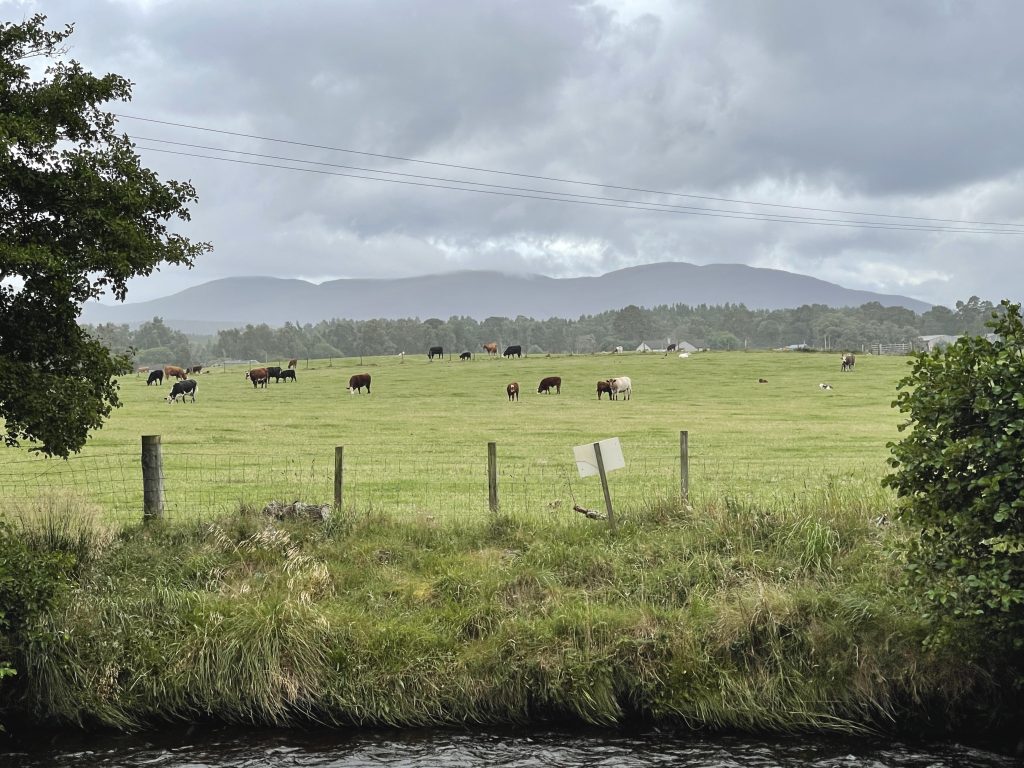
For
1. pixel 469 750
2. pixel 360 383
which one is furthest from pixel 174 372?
pixel 469 750

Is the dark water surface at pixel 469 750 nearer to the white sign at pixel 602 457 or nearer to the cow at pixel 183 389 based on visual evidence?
the white sign at pixel 602 457

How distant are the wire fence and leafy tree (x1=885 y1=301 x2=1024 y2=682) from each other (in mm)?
5306

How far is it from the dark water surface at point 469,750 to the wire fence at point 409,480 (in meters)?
5.10

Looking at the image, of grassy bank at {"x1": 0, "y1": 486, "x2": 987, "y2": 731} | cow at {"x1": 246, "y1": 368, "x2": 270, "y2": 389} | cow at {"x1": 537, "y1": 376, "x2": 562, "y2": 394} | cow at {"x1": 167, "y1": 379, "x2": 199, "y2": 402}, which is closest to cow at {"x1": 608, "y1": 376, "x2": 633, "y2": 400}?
cow at {"x1": 537, "y1": 376, "x2": 562, "y2": 394}

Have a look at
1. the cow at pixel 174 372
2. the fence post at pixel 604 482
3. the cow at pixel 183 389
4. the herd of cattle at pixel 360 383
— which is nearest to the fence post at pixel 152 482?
the fence post at pixel 604 482

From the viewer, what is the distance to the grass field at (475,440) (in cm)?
2128

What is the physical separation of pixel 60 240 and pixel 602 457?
27.8 feet

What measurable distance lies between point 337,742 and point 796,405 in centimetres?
4816

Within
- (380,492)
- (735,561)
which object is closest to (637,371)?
(380,492)

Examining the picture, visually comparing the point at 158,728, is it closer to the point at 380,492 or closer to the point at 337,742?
the point at 337,742

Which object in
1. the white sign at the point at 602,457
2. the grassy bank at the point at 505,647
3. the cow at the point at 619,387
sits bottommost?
the grassy bank at the point at 505,647

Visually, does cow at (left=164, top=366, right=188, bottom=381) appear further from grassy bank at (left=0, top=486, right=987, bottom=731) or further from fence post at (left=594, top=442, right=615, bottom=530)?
fence post at (left=594, top=442, right=615, bottom=530)

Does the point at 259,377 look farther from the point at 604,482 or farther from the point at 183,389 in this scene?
the point at 604,482

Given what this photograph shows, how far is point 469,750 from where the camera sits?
A: 33.6 ft
